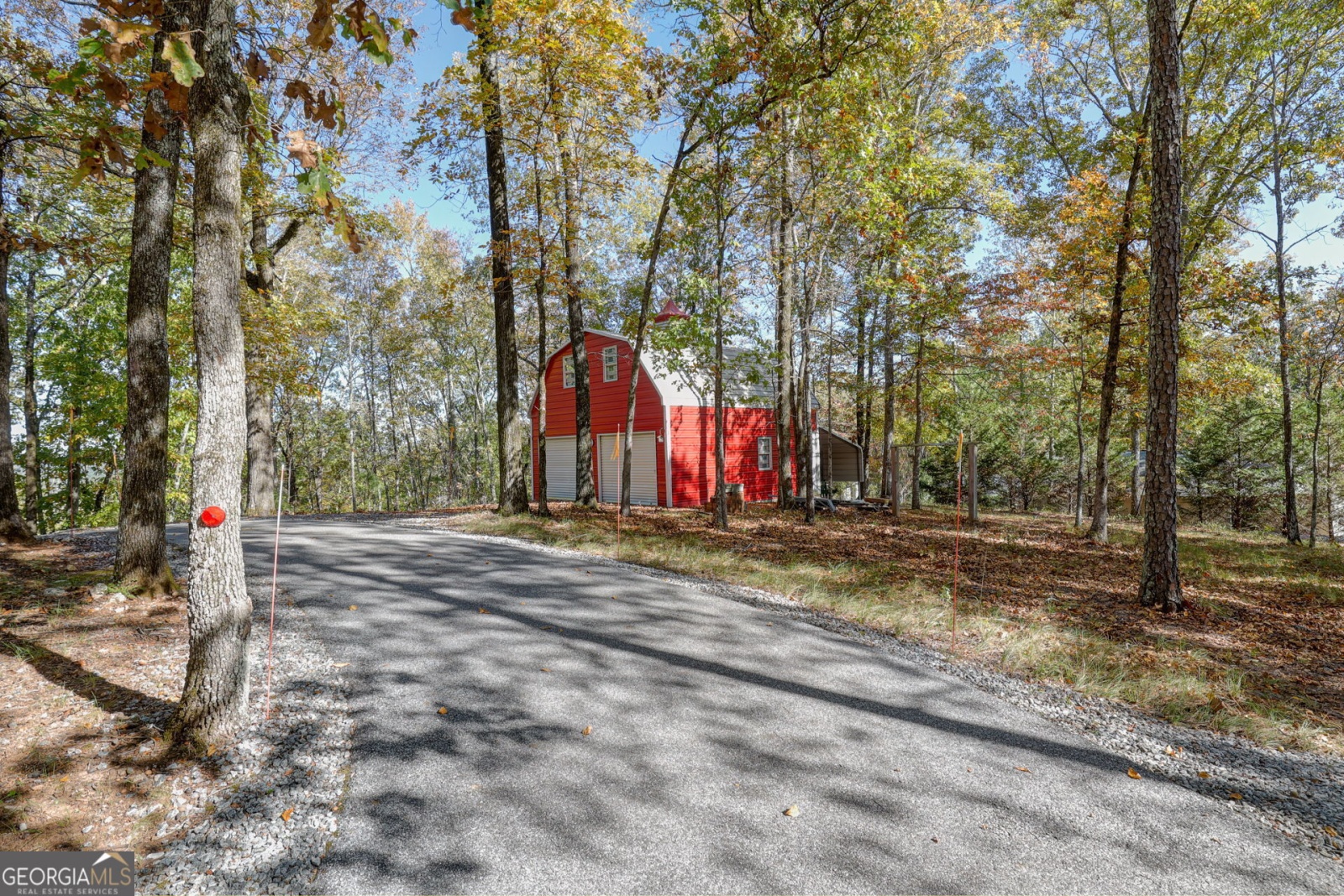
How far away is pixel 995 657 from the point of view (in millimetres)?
5523

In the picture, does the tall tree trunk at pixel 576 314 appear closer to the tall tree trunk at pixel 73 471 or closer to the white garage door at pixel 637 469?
the white garage door at pixel 637 469

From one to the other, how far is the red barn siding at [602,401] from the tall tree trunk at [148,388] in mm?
12750

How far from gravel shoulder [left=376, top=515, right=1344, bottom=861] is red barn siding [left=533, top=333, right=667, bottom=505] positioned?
13.5 m

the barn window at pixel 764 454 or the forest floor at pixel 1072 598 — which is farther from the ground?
the barn window at pixel 764 454

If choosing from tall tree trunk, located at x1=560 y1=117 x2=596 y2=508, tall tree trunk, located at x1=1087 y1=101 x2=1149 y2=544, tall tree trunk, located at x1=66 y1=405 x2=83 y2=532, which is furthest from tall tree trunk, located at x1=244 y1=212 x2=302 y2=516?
tall tree trunk, located at x1=1087 y1=101 x2=1149 y2=544

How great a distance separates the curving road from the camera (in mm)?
2750

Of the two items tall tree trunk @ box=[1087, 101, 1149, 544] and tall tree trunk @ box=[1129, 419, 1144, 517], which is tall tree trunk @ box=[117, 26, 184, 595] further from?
tall tree trunk @ box=[1129, 419, 1144, 517]

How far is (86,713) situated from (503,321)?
10.1m

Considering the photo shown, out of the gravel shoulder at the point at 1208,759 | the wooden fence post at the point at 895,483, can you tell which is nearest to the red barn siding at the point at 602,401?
the wooden fence post at the point at 895,483

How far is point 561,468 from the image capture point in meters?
21.5

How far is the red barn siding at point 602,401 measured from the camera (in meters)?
18.6

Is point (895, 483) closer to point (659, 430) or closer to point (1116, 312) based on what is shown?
point (1116, 312)

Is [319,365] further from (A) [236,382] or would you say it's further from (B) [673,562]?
(A) [236,382]

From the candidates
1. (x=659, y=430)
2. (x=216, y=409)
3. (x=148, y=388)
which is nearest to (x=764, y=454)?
(x=659, y=430)
